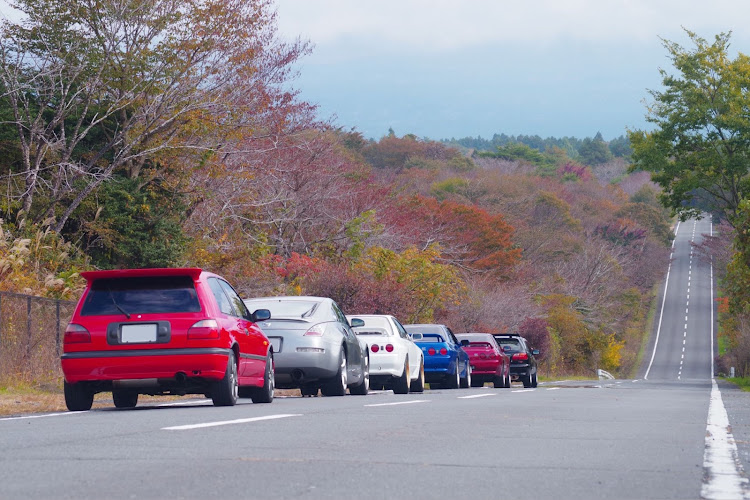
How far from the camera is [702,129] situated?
139ft

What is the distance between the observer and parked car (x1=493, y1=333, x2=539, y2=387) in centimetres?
3528

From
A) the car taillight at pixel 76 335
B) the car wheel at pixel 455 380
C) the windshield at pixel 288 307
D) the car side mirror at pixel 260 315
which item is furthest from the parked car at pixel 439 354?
the car taillight at pixel 76 335

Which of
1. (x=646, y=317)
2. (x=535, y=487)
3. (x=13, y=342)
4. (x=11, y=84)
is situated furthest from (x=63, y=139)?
(x=646, y=317)

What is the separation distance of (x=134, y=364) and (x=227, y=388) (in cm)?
120

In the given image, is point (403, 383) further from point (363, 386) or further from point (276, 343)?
point (276, 343)

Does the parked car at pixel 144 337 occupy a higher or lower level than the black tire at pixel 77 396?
higher

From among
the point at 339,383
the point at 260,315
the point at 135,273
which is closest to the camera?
the point at 135,273

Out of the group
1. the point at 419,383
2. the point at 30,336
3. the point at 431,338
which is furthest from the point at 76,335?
the point at 431,338

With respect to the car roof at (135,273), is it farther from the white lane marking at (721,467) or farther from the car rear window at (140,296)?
the white lane marking at (721,467)

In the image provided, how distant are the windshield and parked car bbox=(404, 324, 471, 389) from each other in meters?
8.56

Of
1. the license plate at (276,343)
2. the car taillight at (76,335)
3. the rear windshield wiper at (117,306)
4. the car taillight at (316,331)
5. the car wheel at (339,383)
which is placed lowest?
the car wheel at (339,383)

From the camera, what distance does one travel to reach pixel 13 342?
60.0ft

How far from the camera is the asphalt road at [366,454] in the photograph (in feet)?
20.8

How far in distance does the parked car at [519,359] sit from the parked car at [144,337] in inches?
891
